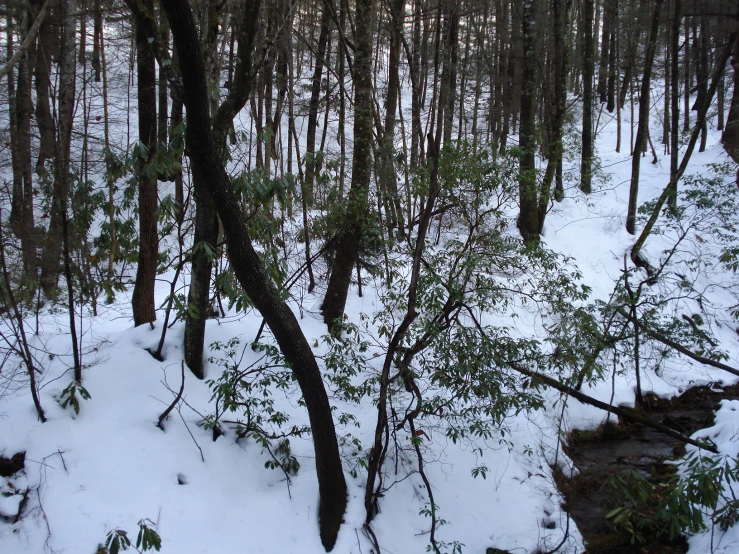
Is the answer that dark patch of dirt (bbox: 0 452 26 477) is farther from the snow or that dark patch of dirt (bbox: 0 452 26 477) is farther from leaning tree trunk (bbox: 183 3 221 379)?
leaning tree trunk (bbox: 183 3 221 379)

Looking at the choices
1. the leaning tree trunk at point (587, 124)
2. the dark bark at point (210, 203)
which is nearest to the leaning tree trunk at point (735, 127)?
the leaning tree trunk at point (587, 124)

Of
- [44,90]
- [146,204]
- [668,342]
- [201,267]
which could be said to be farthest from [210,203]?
[668,342]

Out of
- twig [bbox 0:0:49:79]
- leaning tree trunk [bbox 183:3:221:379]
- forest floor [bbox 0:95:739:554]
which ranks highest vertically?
twig [bbox 0:0:49:79]

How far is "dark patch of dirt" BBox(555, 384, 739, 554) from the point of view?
15.6 feet

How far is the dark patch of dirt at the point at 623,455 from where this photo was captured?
4.76 meters

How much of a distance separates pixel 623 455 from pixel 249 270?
583cm

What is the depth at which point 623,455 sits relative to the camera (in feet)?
20.6

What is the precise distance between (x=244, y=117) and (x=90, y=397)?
15.1 m

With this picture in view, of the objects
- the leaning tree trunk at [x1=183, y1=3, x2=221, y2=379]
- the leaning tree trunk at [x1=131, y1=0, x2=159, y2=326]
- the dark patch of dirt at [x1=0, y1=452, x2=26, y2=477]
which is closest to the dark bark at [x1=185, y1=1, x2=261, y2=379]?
the leaning tree trunk at [x1=183, y1=3, x2=221, y2=379]

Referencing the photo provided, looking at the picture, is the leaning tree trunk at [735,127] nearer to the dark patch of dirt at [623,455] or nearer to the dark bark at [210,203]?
the dark patch of dirt at [623,455]

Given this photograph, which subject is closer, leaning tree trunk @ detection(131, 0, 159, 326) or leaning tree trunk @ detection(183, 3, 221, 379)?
leaning tree trunk @ detection(183, 3, 221, 379)

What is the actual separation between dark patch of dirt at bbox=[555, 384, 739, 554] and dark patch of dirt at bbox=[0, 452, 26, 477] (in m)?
5.39

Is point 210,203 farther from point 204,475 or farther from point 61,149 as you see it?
point 204,475

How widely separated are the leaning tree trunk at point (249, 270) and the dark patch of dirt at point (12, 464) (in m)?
2.39
